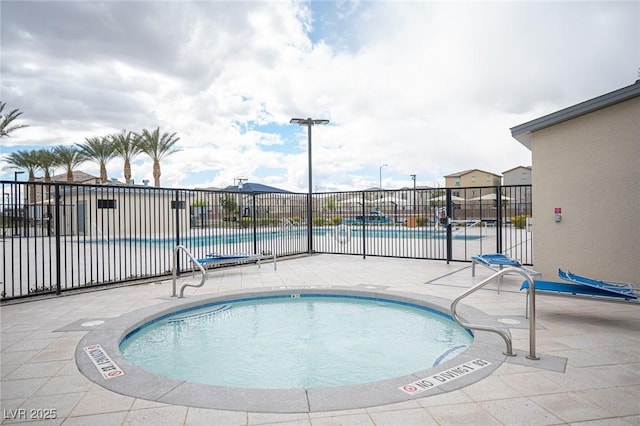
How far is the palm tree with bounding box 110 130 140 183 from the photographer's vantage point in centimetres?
2869

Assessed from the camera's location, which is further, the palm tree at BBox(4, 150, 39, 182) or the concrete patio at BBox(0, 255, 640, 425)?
the palm tree at BBox(4, 150, 39, 182)

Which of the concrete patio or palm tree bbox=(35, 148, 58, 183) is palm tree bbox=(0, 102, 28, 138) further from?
the concrete patio

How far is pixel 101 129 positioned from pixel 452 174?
53.9m

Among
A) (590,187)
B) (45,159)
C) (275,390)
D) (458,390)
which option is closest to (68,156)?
(45,159)

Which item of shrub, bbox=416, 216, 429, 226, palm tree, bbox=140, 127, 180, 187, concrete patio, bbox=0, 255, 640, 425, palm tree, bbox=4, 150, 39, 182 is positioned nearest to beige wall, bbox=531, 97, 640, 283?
concrete patio, bbox=0, 255, 640, 425

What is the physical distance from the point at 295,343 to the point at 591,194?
5.53 m

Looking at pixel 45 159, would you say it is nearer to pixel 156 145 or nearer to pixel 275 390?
pixel 156 145

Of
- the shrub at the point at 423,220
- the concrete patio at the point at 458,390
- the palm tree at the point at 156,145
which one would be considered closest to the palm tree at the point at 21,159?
the palm tree at the point at 156,145

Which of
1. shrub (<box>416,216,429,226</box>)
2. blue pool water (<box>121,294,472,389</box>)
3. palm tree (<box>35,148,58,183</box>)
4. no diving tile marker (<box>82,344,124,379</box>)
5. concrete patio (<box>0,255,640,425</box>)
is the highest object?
palm tree (<box>35,148,58,183</box>)

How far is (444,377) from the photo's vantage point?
324 centimetres

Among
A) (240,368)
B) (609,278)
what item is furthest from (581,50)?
(240,368)

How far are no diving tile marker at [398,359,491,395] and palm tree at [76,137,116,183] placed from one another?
31333 mm

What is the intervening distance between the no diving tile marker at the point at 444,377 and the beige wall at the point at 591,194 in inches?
163

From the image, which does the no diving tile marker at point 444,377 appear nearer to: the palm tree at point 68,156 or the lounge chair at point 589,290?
the lounge chair at point 589,290
